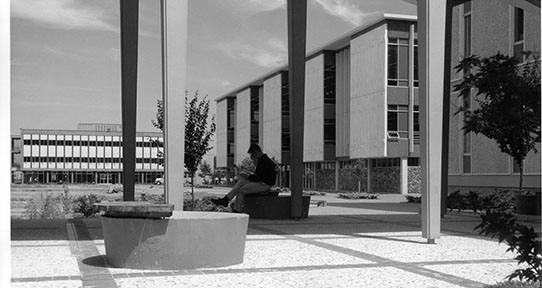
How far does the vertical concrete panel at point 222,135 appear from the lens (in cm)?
9399

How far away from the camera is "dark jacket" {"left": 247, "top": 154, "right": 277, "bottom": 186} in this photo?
14.4 metres

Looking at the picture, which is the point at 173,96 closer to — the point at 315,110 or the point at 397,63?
Answer: the point at 397,63

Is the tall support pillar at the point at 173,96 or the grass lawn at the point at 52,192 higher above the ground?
the tall support pillar at the point at 173,96

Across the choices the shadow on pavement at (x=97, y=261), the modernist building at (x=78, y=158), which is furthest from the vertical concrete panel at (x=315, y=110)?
the modernist building at (x=78, y=158)

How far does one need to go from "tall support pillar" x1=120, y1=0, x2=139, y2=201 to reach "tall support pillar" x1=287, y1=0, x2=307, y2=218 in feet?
11.4

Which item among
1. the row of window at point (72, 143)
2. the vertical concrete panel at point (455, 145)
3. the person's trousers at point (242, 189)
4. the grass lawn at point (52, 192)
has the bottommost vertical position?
the grass lawn at point (52, 192)

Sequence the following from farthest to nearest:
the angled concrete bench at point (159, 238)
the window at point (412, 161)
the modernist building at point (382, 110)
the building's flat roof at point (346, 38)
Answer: the window at point (412, 161) < the building's flat roof at point (346, 38) < the modernist building at point (382, 110) < the angled concrete bench at point (159, 238)

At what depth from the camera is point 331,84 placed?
58562 mm

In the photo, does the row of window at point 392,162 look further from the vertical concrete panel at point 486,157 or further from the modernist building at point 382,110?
the vertical concrete panel at point 486,157

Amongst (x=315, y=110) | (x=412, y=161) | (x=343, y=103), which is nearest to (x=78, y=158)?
(x=315, y=110)

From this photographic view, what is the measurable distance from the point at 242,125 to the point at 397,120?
129ft

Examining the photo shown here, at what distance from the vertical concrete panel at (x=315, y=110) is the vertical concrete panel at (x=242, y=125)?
20.3 meters

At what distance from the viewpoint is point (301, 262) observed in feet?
25.3

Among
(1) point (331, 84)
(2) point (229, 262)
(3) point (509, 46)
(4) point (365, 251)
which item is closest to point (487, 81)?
(2) point (229, 262)
